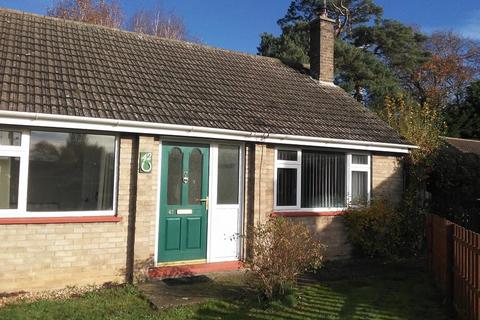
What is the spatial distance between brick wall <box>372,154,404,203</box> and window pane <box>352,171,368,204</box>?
0.19 meters

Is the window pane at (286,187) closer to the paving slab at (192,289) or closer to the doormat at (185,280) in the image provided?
the paving slab at (192,289)

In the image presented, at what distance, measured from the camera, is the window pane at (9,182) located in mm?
7410

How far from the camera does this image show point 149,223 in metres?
8.46

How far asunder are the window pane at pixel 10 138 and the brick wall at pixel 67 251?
130 centimetres

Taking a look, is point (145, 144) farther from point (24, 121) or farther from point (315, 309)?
point (315, 309)

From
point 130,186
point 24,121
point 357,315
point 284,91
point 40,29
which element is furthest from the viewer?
point 284,91

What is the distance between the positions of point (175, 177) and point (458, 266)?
5.05 meters

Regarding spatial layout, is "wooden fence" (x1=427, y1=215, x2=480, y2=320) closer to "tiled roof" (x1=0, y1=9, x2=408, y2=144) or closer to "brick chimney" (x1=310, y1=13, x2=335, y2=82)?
"tiled roof" (x1=0, y1=9, x2=408, y2=144)

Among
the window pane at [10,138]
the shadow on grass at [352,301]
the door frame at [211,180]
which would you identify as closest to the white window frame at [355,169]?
the shadow on grass at [352,301]

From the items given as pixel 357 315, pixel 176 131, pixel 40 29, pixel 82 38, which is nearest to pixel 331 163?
pixel 176 131

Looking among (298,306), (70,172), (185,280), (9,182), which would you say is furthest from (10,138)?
(298,306)

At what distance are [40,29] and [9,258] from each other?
5.50m

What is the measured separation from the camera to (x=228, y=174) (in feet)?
31.7

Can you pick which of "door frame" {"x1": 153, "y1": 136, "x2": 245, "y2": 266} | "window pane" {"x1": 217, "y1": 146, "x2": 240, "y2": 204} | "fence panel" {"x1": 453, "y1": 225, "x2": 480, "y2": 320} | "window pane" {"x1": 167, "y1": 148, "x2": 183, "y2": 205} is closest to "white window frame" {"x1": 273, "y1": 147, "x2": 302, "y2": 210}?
"door frame" {"x1": 153, "y1": 136, "x2": 245, "y2": 266}
